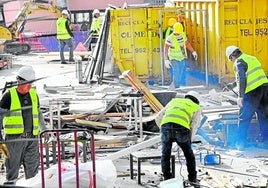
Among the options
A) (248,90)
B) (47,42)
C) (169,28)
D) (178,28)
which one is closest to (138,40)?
(169,28)

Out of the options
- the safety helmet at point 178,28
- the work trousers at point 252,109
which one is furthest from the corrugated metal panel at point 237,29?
the work trousers at point 252,109

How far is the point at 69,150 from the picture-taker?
416 inches

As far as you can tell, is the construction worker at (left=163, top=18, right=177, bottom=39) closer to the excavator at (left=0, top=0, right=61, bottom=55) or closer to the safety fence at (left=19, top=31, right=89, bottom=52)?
the excavator at (left=0, top=0, right=61, bottom=55)

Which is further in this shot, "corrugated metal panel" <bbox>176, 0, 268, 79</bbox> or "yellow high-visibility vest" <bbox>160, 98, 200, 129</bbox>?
"corrugated metal panel" <bbox>176, 0, 268, 79</bbox>

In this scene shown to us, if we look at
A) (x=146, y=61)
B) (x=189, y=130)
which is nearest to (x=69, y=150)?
(x=189, y=130)

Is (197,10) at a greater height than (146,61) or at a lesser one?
greater

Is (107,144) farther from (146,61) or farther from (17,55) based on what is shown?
(17,55)

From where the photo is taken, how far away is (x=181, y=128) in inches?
333

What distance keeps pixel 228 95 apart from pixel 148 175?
4.65 meters

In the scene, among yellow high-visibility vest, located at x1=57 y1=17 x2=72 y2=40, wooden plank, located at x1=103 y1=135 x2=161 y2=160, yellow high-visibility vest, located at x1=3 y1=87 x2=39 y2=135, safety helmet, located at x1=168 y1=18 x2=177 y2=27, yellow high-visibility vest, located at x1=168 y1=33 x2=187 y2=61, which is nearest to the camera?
yellow high-visibility vest, located at x1=3 y1=87 x2=39 y2=135

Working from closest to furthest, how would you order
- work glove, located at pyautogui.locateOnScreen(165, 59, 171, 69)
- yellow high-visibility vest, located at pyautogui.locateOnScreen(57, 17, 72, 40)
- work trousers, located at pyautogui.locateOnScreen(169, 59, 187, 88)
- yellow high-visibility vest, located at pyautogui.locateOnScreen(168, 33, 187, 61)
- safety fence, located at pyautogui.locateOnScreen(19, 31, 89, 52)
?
yellow high-visibility vest, located at pyautogui.locateOnScreen(168, 33, 187, 61)
work trousers, located at pyautogui.locateOnScreen(169, 59, 187, 88)
work glove, located at pyautogui.locateOnScreen(165, 59, 171, 69)
yellow high-visibility vest, located at pyautogui.locateOnScreen(57, 17, 72, 40)
safety fence, located at pyautogui.locateOnScreen(19, 31, 89, 52)

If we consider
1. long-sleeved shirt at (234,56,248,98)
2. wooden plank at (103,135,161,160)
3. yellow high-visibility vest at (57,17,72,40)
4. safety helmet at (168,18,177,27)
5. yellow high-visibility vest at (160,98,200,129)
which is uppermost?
safety helmet at (168,18,177,27)

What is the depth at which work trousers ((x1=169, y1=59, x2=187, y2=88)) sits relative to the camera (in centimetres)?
1584

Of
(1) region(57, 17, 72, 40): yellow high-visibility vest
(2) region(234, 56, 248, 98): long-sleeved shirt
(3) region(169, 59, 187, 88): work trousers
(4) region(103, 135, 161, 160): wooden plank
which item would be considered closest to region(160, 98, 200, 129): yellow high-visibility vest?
(4) region(103, 135, 161, 160): wooden plank
